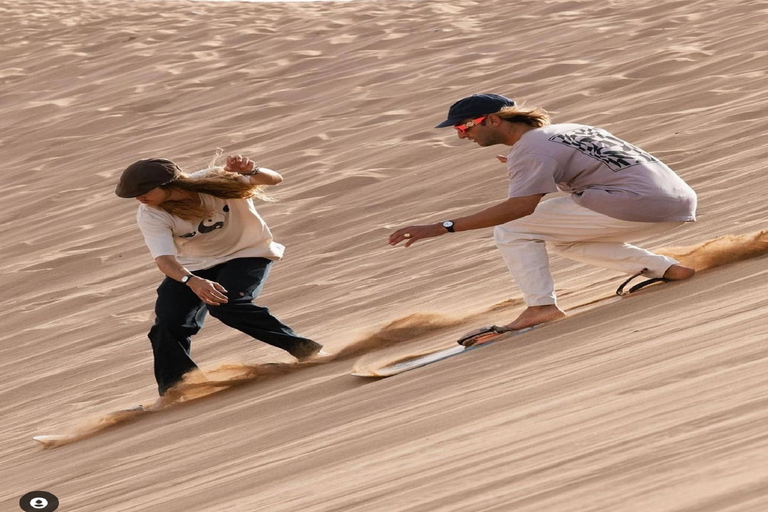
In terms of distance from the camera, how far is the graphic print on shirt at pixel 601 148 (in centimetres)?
453

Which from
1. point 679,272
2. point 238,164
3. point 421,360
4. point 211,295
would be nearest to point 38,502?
point 211,295

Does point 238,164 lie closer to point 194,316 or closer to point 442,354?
point 194,316

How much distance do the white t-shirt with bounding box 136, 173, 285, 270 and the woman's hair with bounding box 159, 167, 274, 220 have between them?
39 mm

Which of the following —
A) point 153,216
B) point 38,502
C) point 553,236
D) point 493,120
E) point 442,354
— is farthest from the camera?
point 153,216

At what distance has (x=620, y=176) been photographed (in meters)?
4.60

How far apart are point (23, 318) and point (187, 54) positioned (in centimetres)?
856

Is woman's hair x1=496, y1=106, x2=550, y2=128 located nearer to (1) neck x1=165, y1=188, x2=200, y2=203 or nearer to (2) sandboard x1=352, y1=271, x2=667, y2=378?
(2) sandboard x1=352, y1=271, x2=667, y2=378

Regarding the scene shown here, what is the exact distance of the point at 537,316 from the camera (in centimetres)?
468

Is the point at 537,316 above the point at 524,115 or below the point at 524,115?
below

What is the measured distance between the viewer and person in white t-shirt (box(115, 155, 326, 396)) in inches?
194

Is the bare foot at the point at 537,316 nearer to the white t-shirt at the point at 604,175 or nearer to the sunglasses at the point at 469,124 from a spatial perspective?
the white t-shirt at the point at 604,175

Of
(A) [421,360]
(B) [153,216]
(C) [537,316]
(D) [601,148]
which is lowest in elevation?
(A) [421,360]

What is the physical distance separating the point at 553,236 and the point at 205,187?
141 cm

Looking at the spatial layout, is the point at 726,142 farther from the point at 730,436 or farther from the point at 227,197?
the point at 730,436
